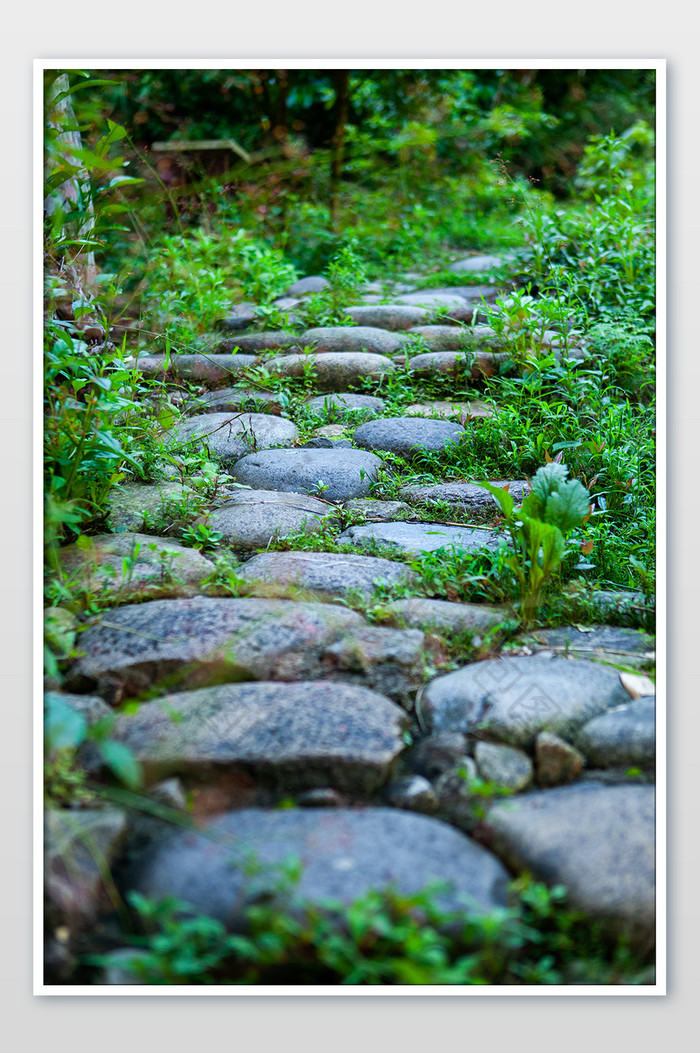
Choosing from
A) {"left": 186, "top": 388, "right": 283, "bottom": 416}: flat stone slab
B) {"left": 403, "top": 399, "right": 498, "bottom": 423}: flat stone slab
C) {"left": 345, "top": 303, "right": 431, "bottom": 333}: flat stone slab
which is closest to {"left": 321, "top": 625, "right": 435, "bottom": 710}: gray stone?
{"left": 403, "top": 399, "right": 498, "bottom": 423}: flat stone slab

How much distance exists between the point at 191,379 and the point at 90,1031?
206 cm

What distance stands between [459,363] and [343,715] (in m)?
1.79

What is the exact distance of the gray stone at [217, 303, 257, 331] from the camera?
128 inches

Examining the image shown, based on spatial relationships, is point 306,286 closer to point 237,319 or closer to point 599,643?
point 237,319

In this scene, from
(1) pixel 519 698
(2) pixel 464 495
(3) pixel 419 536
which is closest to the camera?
(1) pixel 519 698

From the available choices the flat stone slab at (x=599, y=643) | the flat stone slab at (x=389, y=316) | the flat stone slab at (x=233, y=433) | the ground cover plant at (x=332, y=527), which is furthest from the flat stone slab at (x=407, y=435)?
the flat stone slab at (x=389, y=316)

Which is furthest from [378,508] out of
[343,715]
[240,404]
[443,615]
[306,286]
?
[306,286]

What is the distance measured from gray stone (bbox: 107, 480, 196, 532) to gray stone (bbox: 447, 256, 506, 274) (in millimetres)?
2316

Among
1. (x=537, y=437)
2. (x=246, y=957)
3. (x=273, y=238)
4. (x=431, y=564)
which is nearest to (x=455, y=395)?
(x=537, y=437)

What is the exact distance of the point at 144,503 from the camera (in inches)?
79.2

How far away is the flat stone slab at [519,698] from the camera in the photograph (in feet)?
4.55

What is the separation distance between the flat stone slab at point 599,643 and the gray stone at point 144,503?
0.92 metres

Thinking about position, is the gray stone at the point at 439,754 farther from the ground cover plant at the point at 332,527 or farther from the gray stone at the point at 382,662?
the gray stone at the point at 382,662

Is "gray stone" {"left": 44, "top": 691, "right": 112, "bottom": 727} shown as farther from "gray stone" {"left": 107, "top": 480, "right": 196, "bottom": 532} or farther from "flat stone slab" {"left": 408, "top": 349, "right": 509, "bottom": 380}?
"flat stone slab" {"left": 408, "top": 349, "right": 509, "bottom": 380}
